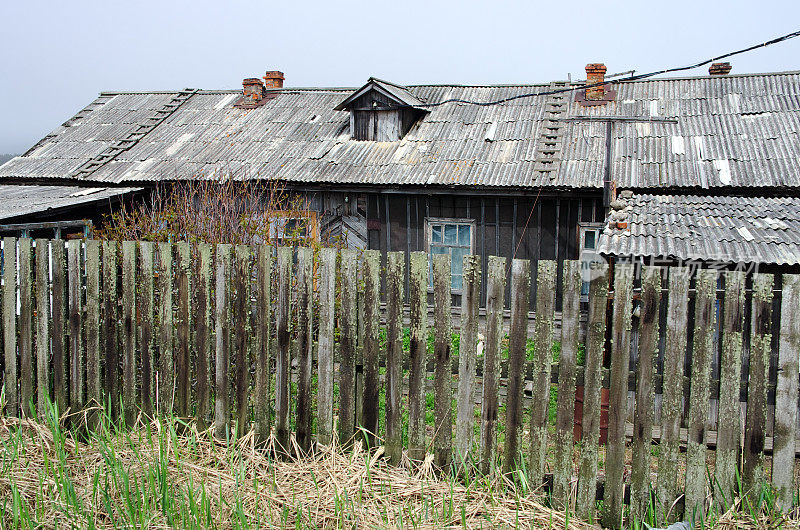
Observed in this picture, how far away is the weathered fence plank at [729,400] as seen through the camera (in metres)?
3.21

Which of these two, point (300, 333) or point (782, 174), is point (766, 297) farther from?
point (782, 174)

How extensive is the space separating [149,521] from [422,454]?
151 centimetres

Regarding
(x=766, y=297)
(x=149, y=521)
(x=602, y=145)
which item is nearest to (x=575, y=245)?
(x=602, y=145)

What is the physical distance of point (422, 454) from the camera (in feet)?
12.2

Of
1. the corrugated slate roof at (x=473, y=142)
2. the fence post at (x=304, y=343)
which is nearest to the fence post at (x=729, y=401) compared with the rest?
the fence post at (x=304, y=343)

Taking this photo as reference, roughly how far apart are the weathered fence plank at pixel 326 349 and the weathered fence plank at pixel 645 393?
1761 mm

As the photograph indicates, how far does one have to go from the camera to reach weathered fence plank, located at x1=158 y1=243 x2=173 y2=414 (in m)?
4.03

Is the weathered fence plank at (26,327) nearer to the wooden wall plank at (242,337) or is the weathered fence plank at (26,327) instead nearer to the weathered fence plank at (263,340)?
the weathered fence plank at (263,340)

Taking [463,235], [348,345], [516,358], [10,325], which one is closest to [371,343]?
[348,345]

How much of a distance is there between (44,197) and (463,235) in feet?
26.3

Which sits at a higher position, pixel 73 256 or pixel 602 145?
pixel 602 145

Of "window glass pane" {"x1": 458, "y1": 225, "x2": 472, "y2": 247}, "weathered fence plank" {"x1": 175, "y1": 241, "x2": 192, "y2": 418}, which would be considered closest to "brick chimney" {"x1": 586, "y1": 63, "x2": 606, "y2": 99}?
"window glass pane" {"x1": 458, "y1": 225, "x2": 472, "y2": 247}

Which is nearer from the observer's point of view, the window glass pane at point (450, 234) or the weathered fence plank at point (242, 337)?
the weathered fence plank at point (242, 337)

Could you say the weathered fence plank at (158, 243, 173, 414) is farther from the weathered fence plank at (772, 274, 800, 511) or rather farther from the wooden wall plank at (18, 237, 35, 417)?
the weathered fence plank at (772, 274, 800, 511)
